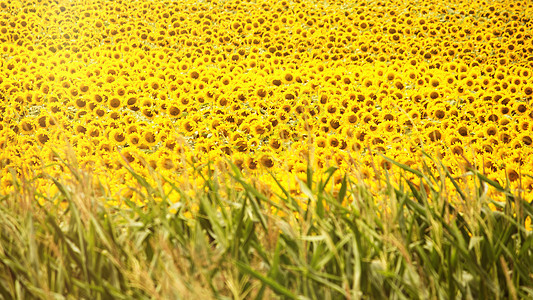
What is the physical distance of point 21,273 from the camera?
164 centimetres

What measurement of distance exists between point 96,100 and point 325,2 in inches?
247

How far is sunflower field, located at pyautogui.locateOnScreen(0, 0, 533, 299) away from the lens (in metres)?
2.93

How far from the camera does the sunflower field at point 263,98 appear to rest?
293cm

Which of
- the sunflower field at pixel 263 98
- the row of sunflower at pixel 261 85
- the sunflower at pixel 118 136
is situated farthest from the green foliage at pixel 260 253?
the sunflower at pixel 118 136

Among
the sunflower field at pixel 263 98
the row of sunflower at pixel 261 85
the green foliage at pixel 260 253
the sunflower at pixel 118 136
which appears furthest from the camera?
the sunflower at pixel 118 136

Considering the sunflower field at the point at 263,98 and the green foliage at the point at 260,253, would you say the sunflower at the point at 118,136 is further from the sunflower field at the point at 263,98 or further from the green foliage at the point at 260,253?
the green foliage at the point at 260,253

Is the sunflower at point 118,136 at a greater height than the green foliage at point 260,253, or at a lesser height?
greater

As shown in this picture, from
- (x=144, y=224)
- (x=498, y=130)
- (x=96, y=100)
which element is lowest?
(x=498, y=130)

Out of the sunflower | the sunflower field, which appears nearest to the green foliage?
the sunflower field

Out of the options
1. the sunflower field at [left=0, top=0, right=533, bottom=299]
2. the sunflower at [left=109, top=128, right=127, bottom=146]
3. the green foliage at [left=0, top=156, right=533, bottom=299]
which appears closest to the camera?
the green foliage at [left=0, top=156, right=533, bottom=299]

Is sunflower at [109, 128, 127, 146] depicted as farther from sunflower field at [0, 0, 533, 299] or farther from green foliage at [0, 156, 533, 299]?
green foliage at [0, 156, 533, 299]

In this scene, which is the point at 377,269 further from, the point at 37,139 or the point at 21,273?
the point at 37,139

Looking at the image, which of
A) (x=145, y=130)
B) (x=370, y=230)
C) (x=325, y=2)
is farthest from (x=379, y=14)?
(x=370, y=230)

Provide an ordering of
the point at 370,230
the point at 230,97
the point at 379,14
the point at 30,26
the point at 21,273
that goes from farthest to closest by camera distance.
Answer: the point at 379,14 → the point at 30,26 → the point at 230,97 → the point at 370,230 → the point at 21,273
